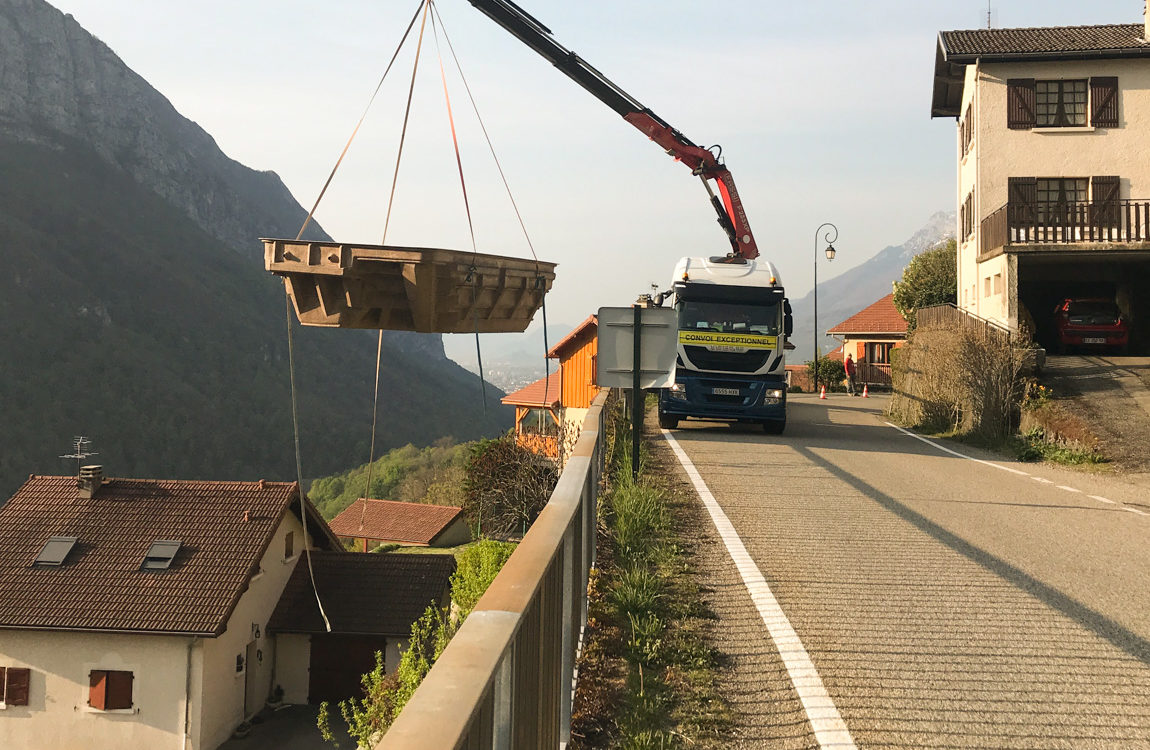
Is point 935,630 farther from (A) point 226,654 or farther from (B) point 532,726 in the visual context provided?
(A) point 226,654

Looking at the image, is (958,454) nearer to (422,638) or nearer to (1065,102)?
(422,638)

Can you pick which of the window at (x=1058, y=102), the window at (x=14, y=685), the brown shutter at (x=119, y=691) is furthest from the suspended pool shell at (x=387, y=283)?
the window at (x=14, y=685)

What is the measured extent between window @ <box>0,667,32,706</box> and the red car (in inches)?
1242

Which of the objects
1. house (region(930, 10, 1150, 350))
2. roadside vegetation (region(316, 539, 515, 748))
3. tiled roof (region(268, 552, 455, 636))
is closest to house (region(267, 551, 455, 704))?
tiled roof (region(268, 552, 455, 636))

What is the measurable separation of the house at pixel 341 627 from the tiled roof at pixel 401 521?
25.9 meters

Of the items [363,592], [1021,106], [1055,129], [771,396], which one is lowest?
[363,592]

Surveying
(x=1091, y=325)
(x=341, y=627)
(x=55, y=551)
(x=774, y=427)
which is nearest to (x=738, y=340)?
(x=774, y=427)

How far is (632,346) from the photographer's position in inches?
435

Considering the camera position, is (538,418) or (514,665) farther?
(538,418)

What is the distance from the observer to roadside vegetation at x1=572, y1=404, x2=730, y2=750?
4.37 metres

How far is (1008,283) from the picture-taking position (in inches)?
940

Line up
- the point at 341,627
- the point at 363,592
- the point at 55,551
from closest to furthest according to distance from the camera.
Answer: the point at 55,551
the point at 341,627
the point at 363,592

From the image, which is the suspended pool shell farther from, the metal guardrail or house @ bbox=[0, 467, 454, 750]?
house @ bbox=[0, 467, 454, 750]

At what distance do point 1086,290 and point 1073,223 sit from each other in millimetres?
7756
